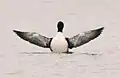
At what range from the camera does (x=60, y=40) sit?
136 cm

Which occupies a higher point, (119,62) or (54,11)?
(54,11)

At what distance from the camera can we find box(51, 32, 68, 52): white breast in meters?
1.35

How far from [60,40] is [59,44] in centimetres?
2

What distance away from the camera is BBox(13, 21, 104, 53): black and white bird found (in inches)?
53.7

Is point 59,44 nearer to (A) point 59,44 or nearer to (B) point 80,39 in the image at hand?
(A) point 59,44

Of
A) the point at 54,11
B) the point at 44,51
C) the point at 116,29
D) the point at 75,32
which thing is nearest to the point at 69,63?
the point at 44,51

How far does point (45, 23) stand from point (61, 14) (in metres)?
0.10

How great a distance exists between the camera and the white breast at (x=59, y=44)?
1354mm

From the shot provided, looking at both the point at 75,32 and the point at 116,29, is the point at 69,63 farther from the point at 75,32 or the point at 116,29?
the point at 116,29

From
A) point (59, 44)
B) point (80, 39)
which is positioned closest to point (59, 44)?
point (59, 44)

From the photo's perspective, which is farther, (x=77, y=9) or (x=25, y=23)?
(x=77, y=9)

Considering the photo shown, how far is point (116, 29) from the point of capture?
63.7 inches

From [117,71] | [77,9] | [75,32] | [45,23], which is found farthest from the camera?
[77,9]

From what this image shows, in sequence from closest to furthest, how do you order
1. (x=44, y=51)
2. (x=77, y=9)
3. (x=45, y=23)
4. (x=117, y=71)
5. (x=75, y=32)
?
(x=117, y=71)
(x=44, y=51)
(x=75, y=32)
(x=45, y=23)
(x=77, y=9)
